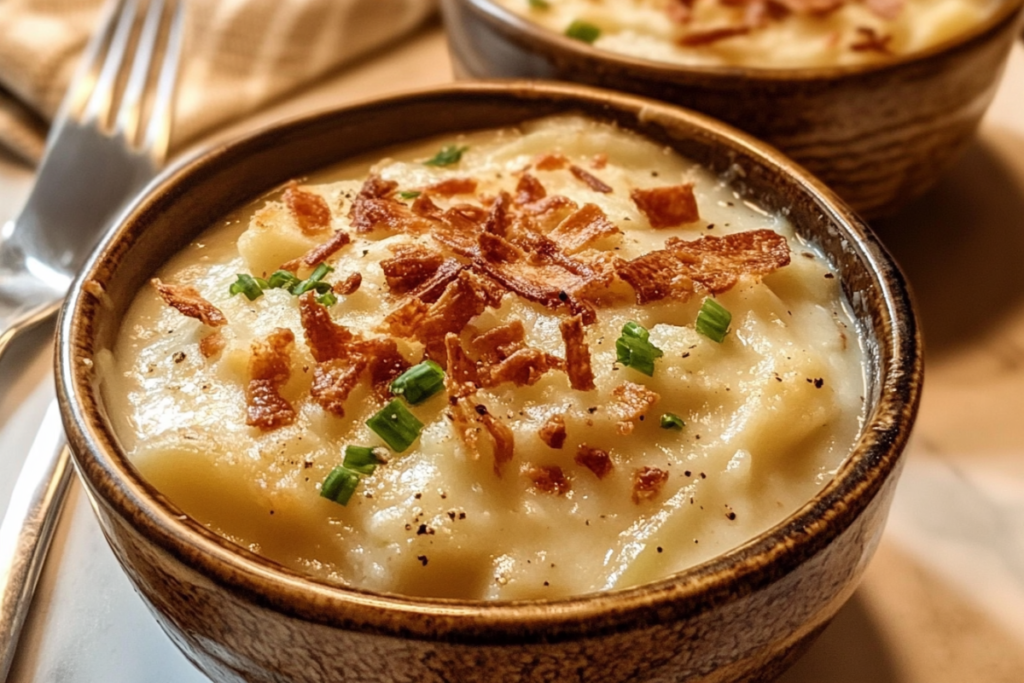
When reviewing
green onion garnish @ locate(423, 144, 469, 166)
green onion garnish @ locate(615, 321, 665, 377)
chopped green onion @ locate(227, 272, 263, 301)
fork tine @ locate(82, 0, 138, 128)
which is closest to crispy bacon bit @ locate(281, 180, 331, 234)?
chopped green onion @ locate(227, 272, 263, 301)

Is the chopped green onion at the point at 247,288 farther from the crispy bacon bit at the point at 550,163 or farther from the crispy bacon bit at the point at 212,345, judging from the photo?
the crispy bacon bit at the point at 550,163

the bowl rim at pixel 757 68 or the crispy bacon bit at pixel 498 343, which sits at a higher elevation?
the bowl rim at pixel 757 68

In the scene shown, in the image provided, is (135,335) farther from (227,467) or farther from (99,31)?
(99,31)

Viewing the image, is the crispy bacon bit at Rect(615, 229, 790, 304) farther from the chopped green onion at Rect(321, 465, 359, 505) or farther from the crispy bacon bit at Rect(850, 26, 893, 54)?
the crispy bacon bit at Rect(850, 26, 893, 54)

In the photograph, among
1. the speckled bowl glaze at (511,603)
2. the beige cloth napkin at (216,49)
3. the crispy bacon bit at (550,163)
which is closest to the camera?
the speckled bowl glaze at (511,603)

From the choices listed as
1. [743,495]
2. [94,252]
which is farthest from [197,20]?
[743,495]

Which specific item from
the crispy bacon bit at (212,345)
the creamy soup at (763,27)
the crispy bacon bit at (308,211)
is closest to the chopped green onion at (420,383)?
the crispy bacon bit at (212,345)

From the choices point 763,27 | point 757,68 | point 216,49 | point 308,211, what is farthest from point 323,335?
point 216,49
